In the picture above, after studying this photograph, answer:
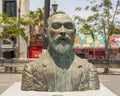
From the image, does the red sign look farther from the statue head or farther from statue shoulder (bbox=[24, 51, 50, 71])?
the statue head

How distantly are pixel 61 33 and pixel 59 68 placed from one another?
2.71 feet

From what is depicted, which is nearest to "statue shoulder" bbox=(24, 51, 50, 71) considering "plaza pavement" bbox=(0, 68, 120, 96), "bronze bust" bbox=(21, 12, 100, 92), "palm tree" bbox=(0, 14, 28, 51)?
"bronze bust" bbox=(21, 12, 100, 92)

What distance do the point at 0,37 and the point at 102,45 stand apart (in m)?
14.4

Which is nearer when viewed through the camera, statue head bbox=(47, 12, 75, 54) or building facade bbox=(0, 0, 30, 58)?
statue head bbox=(47, 12, 75, 54)

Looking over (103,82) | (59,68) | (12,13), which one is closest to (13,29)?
(12,13)

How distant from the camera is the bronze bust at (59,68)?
9.02 metres

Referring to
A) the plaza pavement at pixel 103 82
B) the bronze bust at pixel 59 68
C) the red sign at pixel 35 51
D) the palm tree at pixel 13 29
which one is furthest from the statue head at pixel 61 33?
the red sign at pixel 35 51

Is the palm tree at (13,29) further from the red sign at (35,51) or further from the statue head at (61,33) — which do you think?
the statue head at (61,33)

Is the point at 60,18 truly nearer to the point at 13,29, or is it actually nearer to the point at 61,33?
the point at 61,33

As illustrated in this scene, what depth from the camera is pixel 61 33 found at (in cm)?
898

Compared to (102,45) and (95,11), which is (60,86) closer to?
(95,11)

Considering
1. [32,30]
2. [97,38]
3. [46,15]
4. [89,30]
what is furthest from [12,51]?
[46,15]

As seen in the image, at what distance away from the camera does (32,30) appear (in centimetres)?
4362

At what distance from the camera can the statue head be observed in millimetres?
9008
